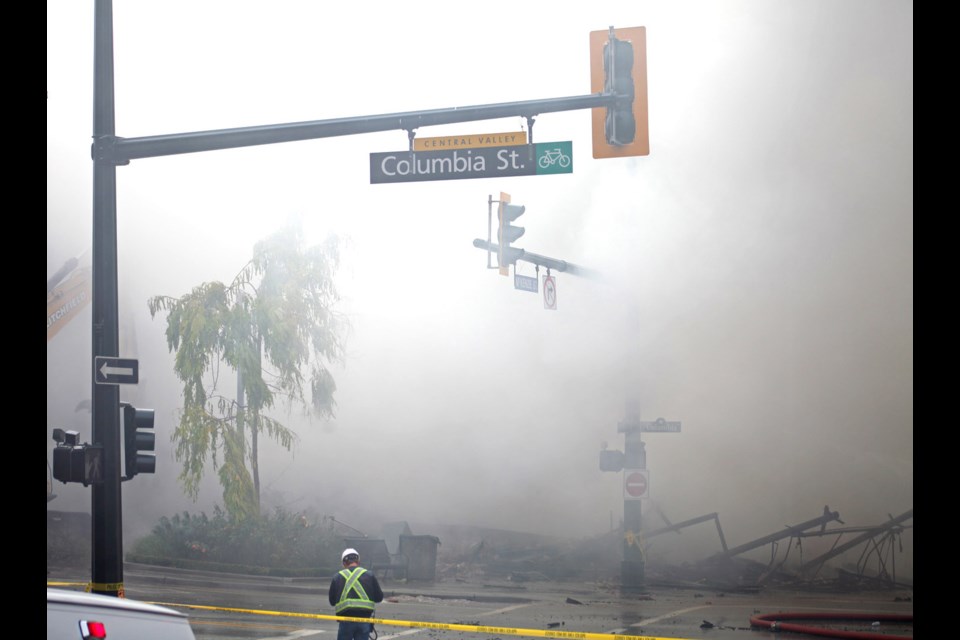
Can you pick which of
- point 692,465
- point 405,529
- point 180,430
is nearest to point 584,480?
point 692,465

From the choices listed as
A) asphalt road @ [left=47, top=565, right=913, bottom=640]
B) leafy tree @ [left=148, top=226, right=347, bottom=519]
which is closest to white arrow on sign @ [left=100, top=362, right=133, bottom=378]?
asphalt road @ [left=47, top=565, right=913, bottom=640]

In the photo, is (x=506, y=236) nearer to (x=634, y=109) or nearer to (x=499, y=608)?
(x=499, y=608)

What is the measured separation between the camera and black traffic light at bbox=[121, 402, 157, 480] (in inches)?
451

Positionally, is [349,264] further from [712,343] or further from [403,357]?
[712,343]

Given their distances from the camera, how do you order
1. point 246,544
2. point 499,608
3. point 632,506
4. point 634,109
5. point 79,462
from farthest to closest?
point 246,544, point 632,506, point 499,608, point 634,109, point 79,462

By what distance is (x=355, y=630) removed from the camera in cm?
1161

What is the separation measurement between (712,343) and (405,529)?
8.66m

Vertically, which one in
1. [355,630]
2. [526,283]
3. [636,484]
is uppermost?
[526,283]

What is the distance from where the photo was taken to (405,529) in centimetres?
2525

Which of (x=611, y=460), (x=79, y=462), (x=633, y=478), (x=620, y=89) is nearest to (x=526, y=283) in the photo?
(x=611, y=460)

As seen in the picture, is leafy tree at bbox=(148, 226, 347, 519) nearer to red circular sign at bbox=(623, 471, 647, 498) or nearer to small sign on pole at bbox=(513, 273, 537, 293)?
small sign on pole at bbox=(513, 273, 537, 293)

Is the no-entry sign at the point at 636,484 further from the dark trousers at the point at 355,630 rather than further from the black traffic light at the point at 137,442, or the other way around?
the black traffic light at the point at 137,442

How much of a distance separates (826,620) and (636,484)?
4493 millimetres

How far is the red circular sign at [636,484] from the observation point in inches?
817
